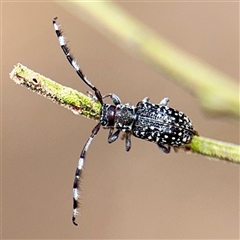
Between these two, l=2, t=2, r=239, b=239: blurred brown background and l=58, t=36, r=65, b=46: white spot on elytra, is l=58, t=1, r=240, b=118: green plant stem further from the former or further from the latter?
l=2, t=2, r=239, b=239: blurred brown background

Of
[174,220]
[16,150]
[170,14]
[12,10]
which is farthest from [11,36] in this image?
[174,220]

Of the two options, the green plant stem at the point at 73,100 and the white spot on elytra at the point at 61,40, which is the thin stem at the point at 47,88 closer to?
the green plant stem at the point at 73,100

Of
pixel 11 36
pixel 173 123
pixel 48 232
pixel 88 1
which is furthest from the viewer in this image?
pixel 11 36

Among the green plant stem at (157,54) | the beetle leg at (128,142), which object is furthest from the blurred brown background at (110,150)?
the green plant stem at (157,54)

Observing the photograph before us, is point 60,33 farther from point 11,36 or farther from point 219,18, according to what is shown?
point 219,18

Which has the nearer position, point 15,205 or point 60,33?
point 60,33

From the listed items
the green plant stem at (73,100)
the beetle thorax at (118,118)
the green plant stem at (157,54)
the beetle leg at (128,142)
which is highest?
the green plant stem at (157,54)

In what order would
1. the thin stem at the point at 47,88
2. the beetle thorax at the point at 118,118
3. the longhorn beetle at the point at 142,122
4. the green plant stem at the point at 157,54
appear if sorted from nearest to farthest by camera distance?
the thin stem at the point at 47,88 → the green plant stem at the point at 157,54 → the longhorn beetle at the point at 142,122 → the beetle thorax at the point at 118,118
